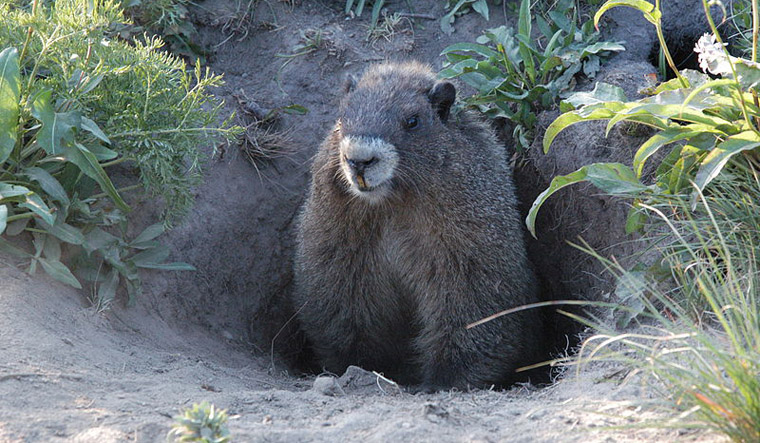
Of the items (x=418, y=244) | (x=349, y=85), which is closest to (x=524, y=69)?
(x=349, y=85)

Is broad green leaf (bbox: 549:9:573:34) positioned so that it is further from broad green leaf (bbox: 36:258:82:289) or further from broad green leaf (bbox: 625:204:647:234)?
broad green leaf (bbox: 36:258:82:289)

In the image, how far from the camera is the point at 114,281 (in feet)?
16.8

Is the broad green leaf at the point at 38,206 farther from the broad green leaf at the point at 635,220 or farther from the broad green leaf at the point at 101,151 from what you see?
the broad green leaf at the point at 635,220

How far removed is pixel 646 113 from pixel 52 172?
364 centimetres

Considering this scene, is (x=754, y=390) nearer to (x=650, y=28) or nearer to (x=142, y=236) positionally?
(x=142, y=236)

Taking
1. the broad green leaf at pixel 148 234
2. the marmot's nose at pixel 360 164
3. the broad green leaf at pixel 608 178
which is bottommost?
the broad green leaf at pixel 148 234

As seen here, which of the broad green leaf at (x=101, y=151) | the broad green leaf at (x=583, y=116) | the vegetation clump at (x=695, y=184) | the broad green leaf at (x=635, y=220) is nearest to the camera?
the vegetation clump at (x=695, y=184)

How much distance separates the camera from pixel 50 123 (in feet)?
14.7

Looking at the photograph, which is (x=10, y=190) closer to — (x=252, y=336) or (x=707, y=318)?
(x=252, y=336)

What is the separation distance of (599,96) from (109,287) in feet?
11.3

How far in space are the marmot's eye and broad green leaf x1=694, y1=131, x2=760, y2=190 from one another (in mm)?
1849

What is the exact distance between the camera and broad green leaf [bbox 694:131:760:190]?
4.25 m

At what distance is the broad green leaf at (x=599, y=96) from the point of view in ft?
16.8

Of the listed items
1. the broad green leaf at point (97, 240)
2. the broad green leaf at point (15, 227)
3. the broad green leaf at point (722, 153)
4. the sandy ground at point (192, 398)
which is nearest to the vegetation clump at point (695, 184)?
the broad green leaf at point (722, 153)
